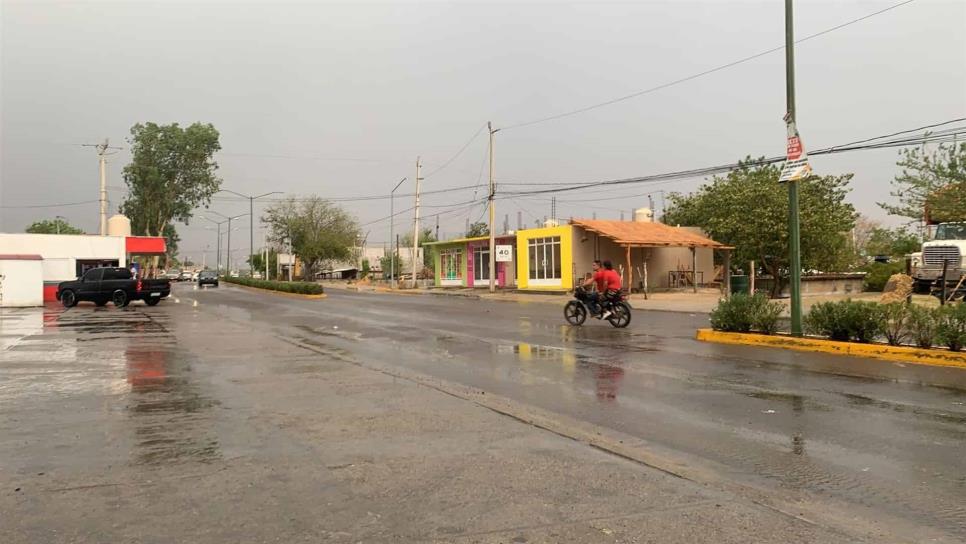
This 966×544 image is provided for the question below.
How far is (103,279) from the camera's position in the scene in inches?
1169

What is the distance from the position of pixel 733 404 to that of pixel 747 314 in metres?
7.72

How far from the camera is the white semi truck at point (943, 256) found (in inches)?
986

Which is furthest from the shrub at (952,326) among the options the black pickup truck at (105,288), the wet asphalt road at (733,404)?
the black pickup truck at (105,288)

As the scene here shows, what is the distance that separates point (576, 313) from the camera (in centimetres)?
1888

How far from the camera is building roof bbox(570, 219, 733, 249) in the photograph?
1345 inches

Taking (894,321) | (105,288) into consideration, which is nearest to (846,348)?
(894,321)

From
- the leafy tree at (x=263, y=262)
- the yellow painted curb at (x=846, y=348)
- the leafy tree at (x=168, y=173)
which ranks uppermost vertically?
the leafy tree at (x=168, y=173)

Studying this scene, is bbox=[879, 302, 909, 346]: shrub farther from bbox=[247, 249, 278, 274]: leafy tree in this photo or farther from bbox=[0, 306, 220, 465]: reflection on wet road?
bbox=[247, 249, 278, 274]: leafy tree

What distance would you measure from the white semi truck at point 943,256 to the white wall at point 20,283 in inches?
1498

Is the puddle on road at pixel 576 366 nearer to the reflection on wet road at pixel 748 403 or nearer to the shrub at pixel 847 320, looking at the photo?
the reflection on wet road at pixel 748 403

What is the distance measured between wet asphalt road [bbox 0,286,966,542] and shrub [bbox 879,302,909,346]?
54.6 inches

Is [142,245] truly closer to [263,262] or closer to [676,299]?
[676,299]

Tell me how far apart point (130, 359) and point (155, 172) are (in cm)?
6225

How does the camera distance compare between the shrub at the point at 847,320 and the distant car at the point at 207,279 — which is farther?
the distant car at the point at 207,279
